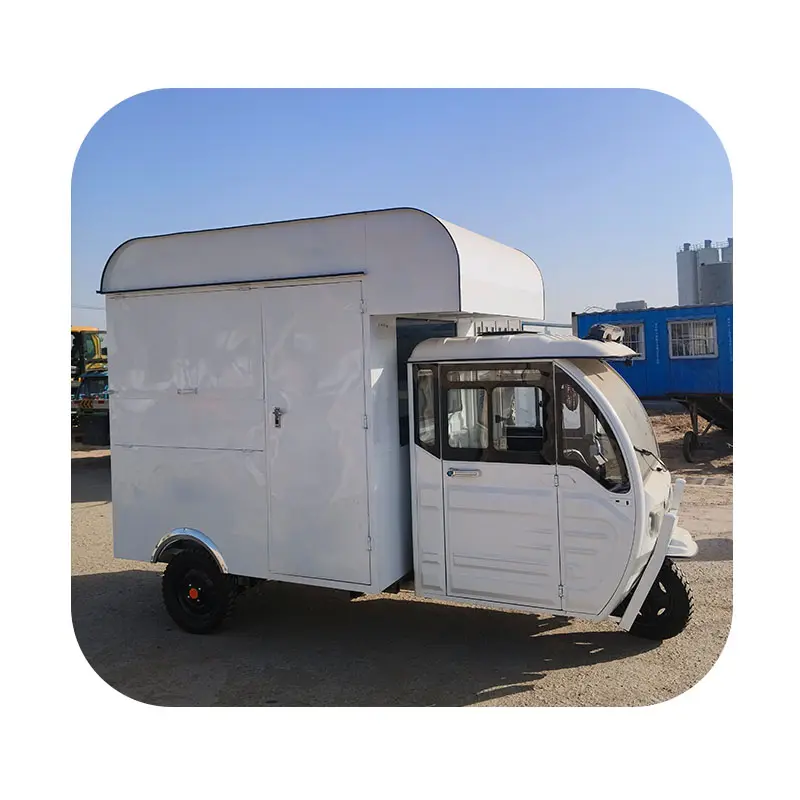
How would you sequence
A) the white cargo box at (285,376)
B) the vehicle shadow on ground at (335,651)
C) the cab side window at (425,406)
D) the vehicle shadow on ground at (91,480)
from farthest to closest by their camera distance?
the vehicle shadow on ground at (91,480), the cab side window at (425,406), the white cargo box at (285,376), the vehicle shadow on ground at (335,651)

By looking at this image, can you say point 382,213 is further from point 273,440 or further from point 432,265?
point 273,440

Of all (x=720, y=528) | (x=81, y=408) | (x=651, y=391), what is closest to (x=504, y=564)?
(x=720, y=528)

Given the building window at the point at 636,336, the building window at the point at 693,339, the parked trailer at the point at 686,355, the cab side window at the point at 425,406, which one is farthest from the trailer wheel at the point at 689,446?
the cab side window at the point at 425,406

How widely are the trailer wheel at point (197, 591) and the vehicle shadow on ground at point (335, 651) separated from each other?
14 centimetres

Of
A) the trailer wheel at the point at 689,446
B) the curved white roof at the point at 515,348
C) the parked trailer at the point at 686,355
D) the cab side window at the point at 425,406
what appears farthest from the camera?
the parked trailer at the point at 686,355

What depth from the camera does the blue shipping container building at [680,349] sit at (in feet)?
54.3

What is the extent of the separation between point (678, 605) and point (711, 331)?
12.4 m

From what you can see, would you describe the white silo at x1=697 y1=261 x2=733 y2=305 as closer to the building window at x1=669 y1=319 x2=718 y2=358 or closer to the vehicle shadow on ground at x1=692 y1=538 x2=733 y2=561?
the building window at x1=669 y1=319 x2=718 y2=358

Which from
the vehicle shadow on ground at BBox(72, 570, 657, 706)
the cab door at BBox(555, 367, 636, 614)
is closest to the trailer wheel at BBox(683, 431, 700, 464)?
the vehicle shadow on ground at BBox(72, 570, 657, 706)

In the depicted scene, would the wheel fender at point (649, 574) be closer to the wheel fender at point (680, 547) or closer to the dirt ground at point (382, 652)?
the wheel fender at point (680, 547)

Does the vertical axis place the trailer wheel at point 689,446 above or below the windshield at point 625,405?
below

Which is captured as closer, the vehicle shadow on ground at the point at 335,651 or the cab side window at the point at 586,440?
the cab side window at the point at 586,440

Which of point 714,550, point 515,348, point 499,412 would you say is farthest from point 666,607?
point 714,550

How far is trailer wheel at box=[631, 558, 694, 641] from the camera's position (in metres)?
5.64
